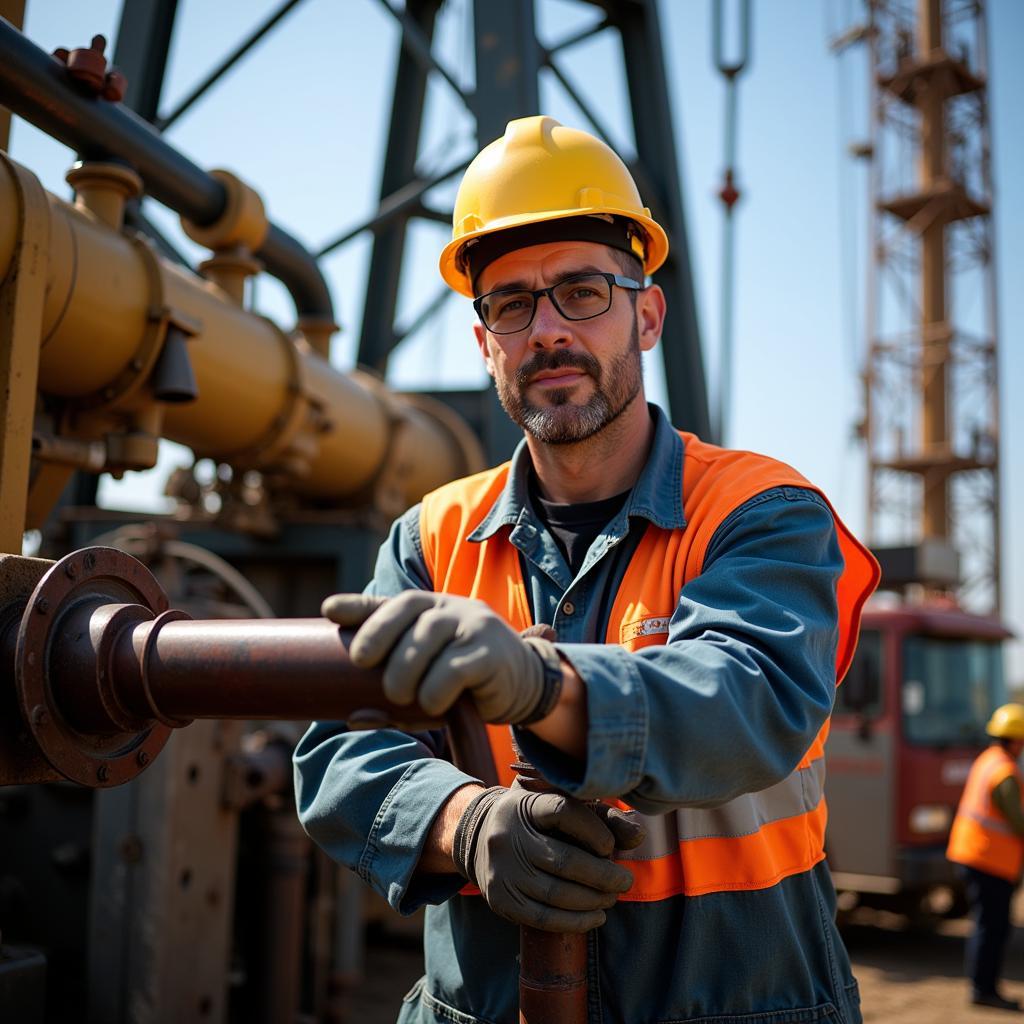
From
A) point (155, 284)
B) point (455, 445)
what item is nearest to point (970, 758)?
point (455, 445)

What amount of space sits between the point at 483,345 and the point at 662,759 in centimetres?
105

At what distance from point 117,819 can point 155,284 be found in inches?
54.7

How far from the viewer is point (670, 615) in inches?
66.5

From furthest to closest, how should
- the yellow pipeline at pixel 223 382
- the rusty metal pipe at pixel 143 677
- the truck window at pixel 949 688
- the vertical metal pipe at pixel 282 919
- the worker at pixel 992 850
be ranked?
1. the truck window at pixel 949 688
2. the worker at pixel 992 850
3. the vertical metal pipe at pixel 282 919
4. the yellow pipeline at pixel 223 382
5. the rusty metal pipe at pixel 143 677

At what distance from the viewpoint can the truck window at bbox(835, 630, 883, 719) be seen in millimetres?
6711

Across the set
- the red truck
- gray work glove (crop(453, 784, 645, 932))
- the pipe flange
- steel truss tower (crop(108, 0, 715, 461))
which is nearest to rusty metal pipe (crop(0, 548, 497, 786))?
the pipe flange

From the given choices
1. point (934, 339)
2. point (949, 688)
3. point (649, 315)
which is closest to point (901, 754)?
point (949, 688)

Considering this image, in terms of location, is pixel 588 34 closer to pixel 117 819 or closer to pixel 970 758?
pixel 117 819

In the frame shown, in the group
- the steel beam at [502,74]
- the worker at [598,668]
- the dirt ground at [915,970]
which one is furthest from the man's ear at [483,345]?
the dirt ground at [915,970]

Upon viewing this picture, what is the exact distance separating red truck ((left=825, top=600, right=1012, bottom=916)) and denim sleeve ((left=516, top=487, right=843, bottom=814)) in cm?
545

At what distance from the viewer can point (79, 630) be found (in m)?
1.37

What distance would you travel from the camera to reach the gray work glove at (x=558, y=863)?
4.49ft

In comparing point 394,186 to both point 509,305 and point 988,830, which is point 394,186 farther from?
point 988,830

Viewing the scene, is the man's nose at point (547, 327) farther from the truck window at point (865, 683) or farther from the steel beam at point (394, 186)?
the truck window at point (865, 683)
